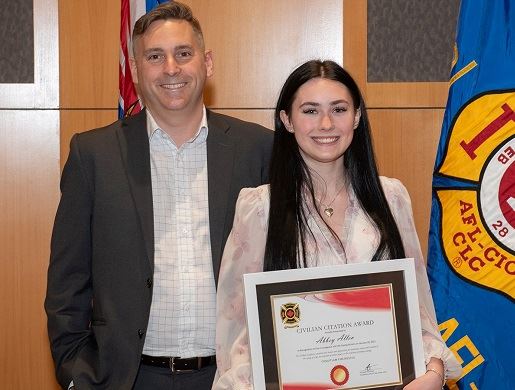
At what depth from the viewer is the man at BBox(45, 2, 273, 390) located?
7.19 feet

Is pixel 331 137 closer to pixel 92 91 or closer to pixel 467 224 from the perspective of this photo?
pixel 467 224

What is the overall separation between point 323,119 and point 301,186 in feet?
0.66

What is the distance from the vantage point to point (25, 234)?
3.74 meters

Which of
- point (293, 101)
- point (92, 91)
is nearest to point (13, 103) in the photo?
point (92, 91)

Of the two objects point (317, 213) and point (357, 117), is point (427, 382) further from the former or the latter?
point (357, 117)

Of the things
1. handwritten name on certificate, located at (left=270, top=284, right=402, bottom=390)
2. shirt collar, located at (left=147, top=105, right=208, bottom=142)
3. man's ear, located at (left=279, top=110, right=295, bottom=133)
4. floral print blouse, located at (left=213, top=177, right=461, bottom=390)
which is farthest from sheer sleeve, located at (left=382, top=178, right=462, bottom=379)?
shirt collar, located at (left=147, top=105, right=208, bottom=142)

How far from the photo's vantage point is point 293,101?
2123mm

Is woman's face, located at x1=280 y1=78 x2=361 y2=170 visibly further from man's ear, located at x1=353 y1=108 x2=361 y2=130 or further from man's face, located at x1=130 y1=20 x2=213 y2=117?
man's face, located at x1=130 y1=20 x2=213 y2=117

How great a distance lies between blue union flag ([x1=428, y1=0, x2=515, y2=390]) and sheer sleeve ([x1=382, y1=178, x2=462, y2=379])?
0.69 metres

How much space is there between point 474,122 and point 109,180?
1.36m

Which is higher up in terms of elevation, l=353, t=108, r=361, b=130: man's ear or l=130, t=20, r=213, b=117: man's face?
l=130, t=20, r=213, b=117: man's face

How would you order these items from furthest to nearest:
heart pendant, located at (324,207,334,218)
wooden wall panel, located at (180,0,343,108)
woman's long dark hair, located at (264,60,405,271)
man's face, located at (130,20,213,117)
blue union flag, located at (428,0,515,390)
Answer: wooden wall panel, located at (180,0,343,108)
blue union flag, located at (428,0,515,390)
man's face, located at (130,20,213,117)
heart pendant, located at (324,207,334,218)
woman's long dark hair, located at (264,60,405,271)

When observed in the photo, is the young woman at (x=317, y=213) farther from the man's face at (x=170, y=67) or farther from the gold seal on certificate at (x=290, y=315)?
the man's face at (x=170, y=67)

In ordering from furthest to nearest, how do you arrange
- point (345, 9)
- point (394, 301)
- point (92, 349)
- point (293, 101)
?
point (345, 9) → point (92, 349) → point (293, 101) → point (394, 301)
